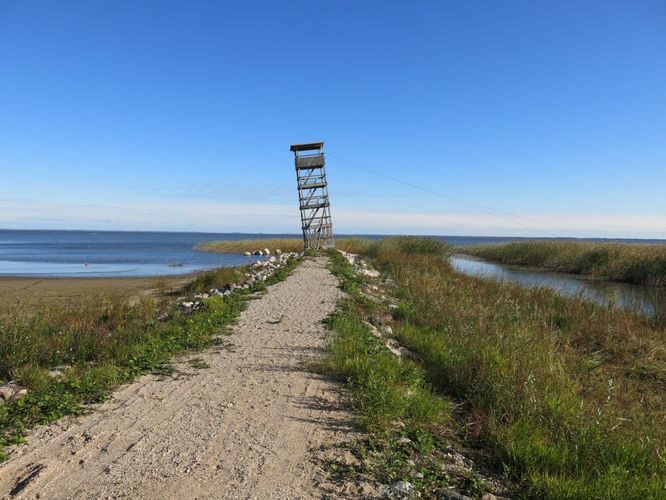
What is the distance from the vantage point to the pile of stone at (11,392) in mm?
5031

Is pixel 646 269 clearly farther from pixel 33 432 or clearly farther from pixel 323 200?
pixel 33 432

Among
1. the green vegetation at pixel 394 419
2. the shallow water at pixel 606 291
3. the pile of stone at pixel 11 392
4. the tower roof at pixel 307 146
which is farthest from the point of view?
the tower roof at pixel 307 146

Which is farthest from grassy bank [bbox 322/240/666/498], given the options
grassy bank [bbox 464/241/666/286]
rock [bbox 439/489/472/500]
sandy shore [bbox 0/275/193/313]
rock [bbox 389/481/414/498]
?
grassy bank [bbox 464/241/666/286]

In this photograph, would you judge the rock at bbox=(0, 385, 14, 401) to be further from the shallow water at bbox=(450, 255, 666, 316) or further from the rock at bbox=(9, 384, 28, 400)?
the shallow water at bbox=(450, 255, 666, 316)

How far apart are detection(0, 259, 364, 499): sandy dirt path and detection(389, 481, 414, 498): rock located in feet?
1.87

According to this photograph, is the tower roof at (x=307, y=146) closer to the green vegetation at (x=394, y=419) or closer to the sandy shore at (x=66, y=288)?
the sandy shore at (x=66, y=288)

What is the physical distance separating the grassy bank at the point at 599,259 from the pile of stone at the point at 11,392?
25664 millimetres

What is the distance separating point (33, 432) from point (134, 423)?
0.88 m

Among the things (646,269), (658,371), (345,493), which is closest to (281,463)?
(345,493)

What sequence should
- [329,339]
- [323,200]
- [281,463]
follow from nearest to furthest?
1. [281,463]
2. [329,339]
3. [323,200]

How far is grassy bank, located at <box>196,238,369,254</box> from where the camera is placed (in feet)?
107

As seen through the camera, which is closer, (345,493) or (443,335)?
(345,493)

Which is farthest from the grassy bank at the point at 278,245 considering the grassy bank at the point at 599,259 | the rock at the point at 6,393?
the rock at the point at 6,393

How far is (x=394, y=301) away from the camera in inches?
499
